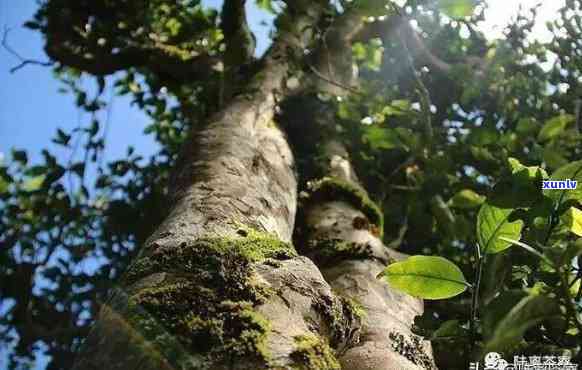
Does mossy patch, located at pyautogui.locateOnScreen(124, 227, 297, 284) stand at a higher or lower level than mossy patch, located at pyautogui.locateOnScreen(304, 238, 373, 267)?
lower

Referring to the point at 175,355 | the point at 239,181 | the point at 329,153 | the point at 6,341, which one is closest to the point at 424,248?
the point at 329,153

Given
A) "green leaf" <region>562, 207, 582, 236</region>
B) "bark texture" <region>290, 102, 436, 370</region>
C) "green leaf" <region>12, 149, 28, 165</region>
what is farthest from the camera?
"green leaf" <region>12, 149, 28, 165</region>

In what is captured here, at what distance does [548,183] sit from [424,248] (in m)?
2.73

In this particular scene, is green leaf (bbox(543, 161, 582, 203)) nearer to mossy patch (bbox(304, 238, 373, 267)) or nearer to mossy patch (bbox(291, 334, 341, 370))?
mossy patch (bbox(291, 334, 341, 370))

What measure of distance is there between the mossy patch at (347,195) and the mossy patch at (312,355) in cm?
147

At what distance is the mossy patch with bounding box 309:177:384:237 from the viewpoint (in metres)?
2.50

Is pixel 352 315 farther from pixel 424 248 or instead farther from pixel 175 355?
pixel 424 248

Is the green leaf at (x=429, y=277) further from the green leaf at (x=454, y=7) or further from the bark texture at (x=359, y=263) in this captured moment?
the green leaf at (x=454, y=7)

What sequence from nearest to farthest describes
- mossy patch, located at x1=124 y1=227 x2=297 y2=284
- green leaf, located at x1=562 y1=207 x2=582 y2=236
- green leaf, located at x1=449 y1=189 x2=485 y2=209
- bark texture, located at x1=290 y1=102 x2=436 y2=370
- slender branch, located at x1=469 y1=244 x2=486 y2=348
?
1. slender branch, located at x1=469 y1=244 x2=486 y2=348
2. green leaf, located at x1=562 y1=207 x2=582 y2=236
3. mossy patch, located at x1=124 y1=227 x2=297 y2=284
4. bark texture, located at x1=290 y1=102 x2=436 y2=370
5. green leaf, located at x1=449 y1=189 x2=485 y2=209

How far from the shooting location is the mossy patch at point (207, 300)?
3.10ft

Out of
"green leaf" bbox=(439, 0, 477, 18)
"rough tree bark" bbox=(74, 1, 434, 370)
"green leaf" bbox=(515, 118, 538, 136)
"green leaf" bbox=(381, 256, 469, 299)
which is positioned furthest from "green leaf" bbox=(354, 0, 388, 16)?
"green leaf" bbox=(515, 118, 538, 136)

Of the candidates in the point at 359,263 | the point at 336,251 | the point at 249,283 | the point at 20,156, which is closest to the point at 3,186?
the point at 20,156

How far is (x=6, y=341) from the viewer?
13.1 feet

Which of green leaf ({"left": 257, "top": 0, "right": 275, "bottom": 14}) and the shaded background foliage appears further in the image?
green leaf ({"left": 257, "top": 0, "right": 275, "bottom": 14})
